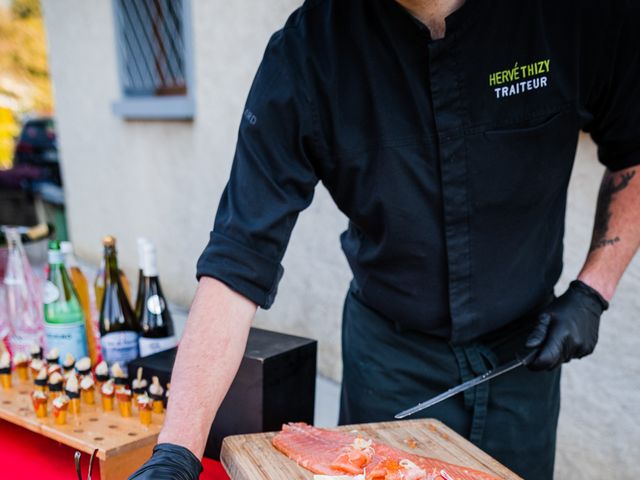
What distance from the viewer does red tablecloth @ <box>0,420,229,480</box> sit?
134 centimetres

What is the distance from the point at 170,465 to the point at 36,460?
599mm

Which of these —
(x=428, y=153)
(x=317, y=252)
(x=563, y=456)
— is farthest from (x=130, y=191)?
(x=428, y=153)

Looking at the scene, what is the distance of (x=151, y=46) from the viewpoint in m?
5.02

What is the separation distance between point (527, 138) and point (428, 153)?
0.77ft

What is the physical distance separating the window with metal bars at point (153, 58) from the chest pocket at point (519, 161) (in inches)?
136

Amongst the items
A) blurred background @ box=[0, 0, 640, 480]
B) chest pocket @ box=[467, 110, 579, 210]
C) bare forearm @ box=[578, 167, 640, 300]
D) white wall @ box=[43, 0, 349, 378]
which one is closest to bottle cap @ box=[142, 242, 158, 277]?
chest pocket @ box=[467, 110, 579, 210]

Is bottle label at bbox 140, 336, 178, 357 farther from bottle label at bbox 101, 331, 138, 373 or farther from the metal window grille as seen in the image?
the metal window grille

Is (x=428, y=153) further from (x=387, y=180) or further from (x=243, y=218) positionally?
(x=243, y=218)

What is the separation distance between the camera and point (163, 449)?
3.44 ft

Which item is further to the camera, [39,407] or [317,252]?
[317,252]

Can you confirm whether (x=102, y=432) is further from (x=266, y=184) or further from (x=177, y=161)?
(x=177, y=161)

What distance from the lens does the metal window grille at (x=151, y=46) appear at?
472 cm

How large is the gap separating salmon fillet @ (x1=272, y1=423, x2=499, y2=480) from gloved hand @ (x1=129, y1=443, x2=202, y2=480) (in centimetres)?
20

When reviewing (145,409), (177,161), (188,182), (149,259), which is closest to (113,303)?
(149,259)
